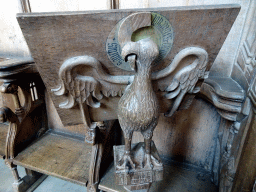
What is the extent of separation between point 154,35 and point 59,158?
1.00 metres

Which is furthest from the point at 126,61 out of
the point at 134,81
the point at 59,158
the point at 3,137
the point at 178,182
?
the point at 3,137

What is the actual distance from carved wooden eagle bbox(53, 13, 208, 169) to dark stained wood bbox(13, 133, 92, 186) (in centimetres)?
52

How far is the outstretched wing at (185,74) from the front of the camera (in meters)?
0.57

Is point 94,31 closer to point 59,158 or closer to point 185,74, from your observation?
point 185,74

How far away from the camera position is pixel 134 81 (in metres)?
0.56

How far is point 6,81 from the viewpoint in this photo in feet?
3.24

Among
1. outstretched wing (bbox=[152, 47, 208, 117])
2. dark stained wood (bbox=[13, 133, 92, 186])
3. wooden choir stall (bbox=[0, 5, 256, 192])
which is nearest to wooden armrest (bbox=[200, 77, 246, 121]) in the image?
wooden choir stall (bbox=[0, 5, 256, 192])

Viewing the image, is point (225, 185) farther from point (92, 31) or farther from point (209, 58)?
point (92, 31)

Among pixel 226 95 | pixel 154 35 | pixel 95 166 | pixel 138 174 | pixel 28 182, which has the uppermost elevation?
pixel 154 35

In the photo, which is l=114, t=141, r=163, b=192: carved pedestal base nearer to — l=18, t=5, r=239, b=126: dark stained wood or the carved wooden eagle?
the carved wooden eagle

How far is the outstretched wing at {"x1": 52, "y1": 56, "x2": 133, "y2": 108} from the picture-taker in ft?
1.85

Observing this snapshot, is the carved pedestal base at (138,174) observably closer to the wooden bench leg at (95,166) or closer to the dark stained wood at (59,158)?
the wooden bench leg at (95,166)

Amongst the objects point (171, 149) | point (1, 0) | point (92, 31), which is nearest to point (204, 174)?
point (171, 149)

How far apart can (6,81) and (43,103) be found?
1.26 feet
